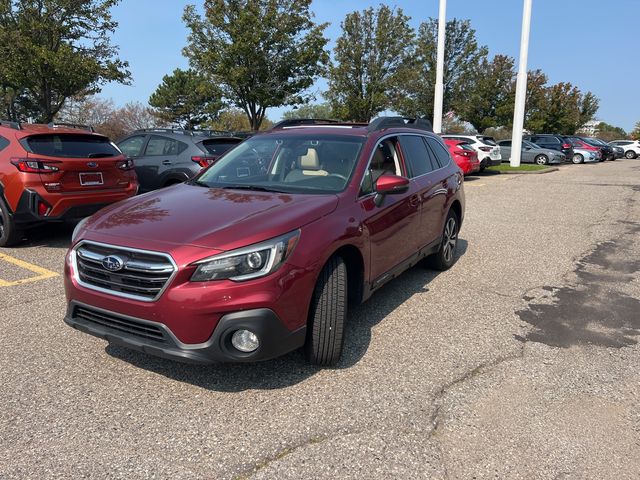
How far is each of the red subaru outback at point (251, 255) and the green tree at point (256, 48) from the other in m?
19.5

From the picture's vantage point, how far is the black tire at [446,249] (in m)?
5.73

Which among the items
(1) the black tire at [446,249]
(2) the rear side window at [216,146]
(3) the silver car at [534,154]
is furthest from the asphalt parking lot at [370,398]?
(3) the silver car at [534,154]

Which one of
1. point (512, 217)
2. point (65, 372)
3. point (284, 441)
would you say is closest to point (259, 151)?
point (65, 372)

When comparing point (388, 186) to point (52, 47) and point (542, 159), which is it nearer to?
point (52, 47)

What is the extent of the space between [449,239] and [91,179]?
480 centimetres

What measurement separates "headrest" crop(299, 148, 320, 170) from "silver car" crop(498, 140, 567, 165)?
25.1 m

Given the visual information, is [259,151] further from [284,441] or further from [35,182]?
[35,182]

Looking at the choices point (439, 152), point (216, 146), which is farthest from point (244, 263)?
point (216, 146)

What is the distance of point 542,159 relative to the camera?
27203 mm

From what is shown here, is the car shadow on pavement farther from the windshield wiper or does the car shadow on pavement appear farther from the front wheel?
the front wheel

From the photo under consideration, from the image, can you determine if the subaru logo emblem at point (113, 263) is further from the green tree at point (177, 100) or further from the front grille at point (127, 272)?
the green tree at point (177, 100)

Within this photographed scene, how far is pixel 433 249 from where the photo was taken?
5.45 meters

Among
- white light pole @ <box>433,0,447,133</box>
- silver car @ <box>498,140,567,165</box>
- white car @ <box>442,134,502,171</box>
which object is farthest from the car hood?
silver car @ <box>498,140,567,165</box>

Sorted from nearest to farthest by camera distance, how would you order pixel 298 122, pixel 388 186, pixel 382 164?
pixel 388 186, pixel 382 164, pixel 298 122
